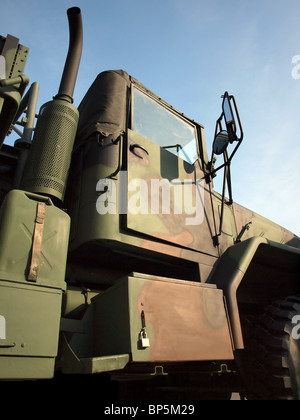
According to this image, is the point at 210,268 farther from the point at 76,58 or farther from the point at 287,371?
the point at 76,58

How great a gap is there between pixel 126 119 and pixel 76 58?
0.68 metres

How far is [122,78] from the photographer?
3141 millimetres

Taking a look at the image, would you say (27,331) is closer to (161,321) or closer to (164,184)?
(161,321)

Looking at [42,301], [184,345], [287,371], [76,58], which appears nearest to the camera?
[42,301]

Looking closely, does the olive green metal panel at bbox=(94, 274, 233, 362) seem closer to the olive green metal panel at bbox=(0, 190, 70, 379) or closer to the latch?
the latch

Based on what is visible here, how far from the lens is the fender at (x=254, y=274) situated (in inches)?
91.6

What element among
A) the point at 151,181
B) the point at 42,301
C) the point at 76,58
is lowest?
the point at 42,301

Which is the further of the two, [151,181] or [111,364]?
[151,181]

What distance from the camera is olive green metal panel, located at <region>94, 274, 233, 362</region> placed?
69.2 inches

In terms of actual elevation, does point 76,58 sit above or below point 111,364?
above

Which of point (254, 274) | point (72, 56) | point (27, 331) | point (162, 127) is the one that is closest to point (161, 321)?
point (27, 331)

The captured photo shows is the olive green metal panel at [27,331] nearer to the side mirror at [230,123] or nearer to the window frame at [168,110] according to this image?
the window frame at [168,110]
